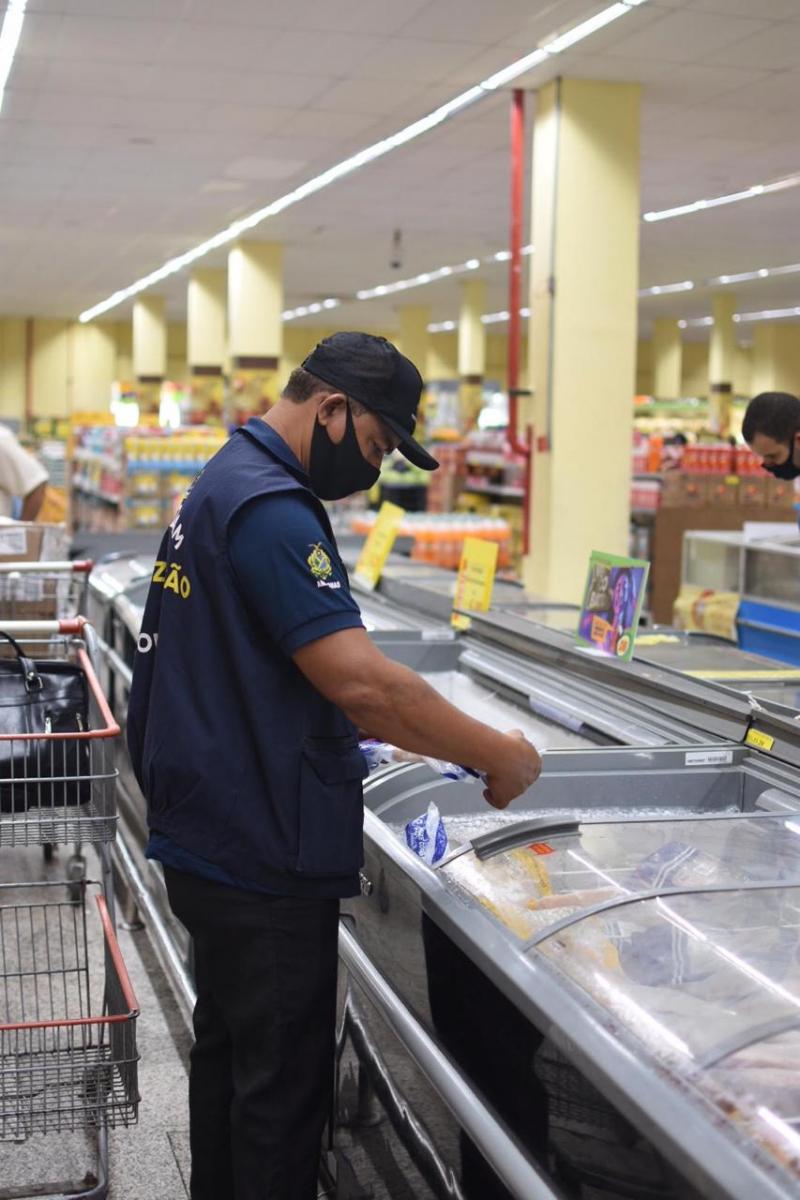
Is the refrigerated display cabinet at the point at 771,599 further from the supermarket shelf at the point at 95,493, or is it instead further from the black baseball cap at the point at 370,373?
the supermarket shelf at the point at 95,493

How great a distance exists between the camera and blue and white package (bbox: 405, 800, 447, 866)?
2.49m

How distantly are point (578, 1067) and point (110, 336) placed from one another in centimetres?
3011

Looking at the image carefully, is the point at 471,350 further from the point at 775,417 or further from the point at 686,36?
the point at 775,417

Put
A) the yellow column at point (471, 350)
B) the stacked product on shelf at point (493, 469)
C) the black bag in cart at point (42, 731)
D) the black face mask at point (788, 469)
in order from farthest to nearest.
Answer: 1. the yellow column at point (471, 350)
2. the stacked product on shelf at point (493, 469)
3. the black face mask at point (788, 469)
4. the black bag in cart at point (42, 731)

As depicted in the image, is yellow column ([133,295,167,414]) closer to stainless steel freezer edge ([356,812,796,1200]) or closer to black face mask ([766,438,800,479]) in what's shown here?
black face mask ([766,438,800,479])

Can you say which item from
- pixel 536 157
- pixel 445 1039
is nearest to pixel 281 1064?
pixel 445 1039

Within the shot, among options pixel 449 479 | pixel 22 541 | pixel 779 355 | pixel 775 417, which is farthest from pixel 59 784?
pixel 779 355

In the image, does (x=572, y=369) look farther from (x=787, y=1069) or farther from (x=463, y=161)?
(x=787, y=1069)

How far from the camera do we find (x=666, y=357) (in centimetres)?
2741

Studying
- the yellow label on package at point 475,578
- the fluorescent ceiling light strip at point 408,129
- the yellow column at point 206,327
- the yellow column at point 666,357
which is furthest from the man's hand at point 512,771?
the yellow column at point 666,357

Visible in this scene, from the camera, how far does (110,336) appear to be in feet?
99.7

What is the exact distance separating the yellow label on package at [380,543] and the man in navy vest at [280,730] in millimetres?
2554

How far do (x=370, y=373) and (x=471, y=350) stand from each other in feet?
65.3

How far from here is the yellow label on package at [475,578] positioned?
4.30 metres
